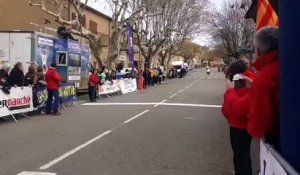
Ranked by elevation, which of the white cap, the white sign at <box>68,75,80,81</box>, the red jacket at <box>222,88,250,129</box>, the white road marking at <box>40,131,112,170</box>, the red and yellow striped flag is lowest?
the white road marking at <box>40,131,112,170</box>

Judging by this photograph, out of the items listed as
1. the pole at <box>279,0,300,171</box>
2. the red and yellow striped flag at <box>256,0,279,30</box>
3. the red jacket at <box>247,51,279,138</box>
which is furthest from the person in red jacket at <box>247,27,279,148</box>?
the red and yellow striped flag at <box>256,0,279,30</box>

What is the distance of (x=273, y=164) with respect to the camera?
2955mm

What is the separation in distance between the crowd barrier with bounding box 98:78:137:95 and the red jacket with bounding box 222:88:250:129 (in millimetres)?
20550

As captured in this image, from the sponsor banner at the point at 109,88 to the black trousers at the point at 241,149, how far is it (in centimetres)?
2020

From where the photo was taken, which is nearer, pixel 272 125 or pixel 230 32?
pixel 272 125

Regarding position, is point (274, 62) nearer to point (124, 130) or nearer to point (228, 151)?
point (228, 151)

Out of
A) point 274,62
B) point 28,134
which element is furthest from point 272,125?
point 28,134

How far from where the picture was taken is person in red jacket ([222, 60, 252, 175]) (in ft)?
16.4

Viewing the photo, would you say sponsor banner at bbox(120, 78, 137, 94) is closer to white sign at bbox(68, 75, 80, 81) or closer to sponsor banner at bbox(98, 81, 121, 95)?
sponsor banner at bbox(98, 81, 121, 95)

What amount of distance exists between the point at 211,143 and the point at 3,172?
482 cm

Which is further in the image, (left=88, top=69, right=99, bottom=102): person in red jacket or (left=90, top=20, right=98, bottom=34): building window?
(left=90, top=20, right=98, bottom=34): building window

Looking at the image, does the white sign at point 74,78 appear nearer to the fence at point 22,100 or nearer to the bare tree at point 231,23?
the fence at point 22,100

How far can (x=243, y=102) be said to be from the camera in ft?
15.6

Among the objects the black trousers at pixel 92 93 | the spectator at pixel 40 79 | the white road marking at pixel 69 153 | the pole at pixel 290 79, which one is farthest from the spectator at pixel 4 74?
the pole at pixel 290 79
